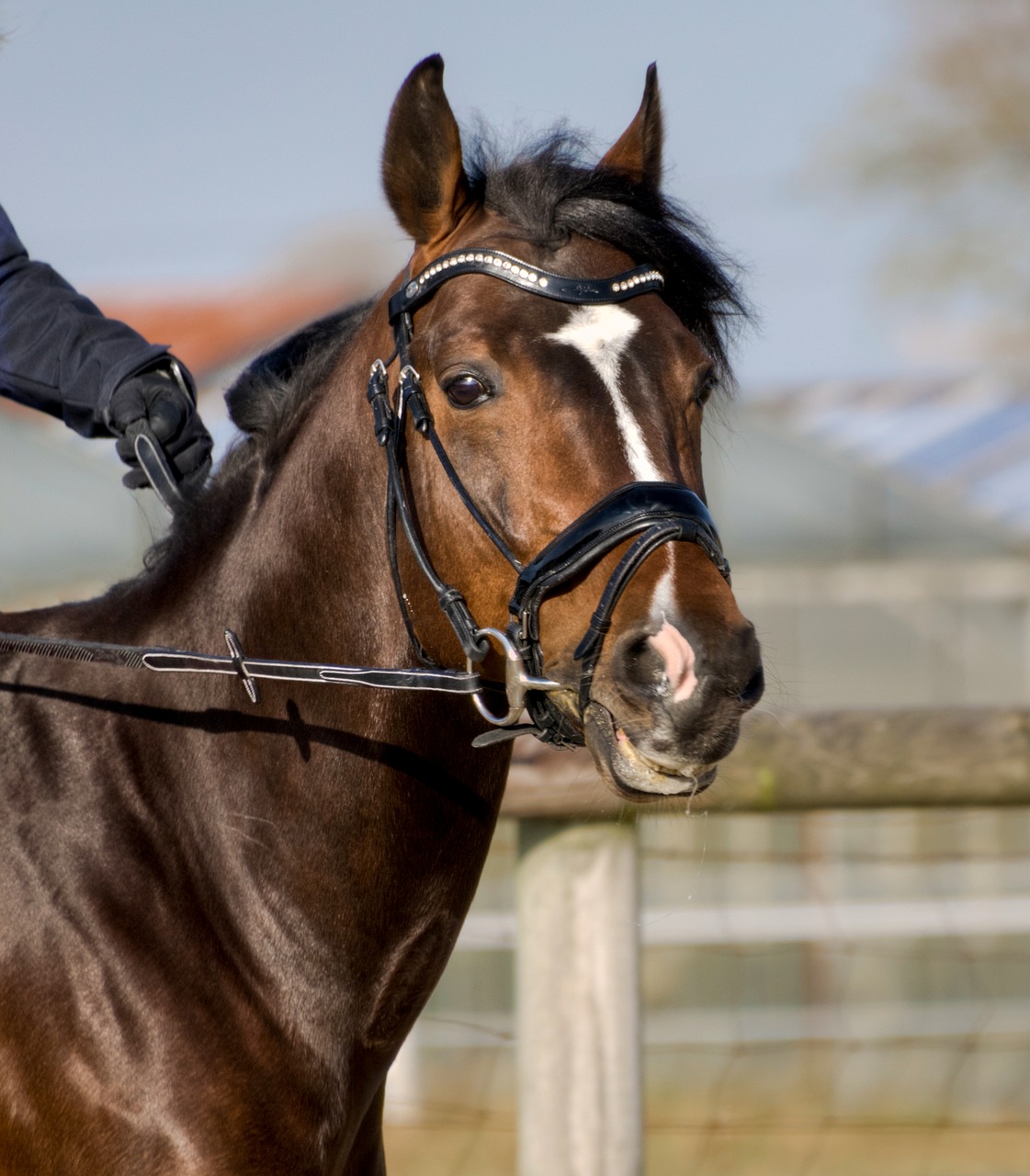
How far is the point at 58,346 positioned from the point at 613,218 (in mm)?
1011

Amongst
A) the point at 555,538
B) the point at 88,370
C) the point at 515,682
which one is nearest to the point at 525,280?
the point at 555,538

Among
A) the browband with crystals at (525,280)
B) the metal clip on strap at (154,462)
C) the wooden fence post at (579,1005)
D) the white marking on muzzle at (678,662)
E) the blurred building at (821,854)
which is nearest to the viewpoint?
the white marking on muzzle at (678,662)

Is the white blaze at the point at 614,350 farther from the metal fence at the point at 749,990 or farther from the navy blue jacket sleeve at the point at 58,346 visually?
the navy blue jacket sleeve at the point at 58,346

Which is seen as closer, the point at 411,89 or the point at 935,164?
the point at 411,89

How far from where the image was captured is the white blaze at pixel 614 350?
1.96 meters

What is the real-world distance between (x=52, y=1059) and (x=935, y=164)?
25.3 meters

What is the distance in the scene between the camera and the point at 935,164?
974 inches

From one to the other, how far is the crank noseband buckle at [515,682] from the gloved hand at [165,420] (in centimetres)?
72

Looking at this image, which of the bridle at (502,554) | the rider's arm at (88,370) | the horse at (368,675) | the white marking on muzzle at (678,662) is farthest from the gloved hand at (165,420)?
the white marking on muzzle at (678,662)

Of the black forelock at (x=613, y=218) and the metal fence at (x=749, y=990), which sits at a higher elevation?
the black forelock at (x=613, y=218)

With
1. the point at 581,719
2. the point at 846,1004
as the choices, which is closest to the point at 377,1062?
the point at 581,719

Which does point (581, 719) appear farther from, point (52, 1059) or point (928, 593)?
point (928, 593)

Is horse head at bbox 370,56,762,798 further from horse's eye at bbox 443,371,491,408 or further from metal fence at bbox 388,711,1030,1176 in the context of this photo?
metal fence at bbox 388,711,1030,1176

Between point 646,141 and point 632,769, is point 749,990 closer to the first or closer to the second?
point 646,141
